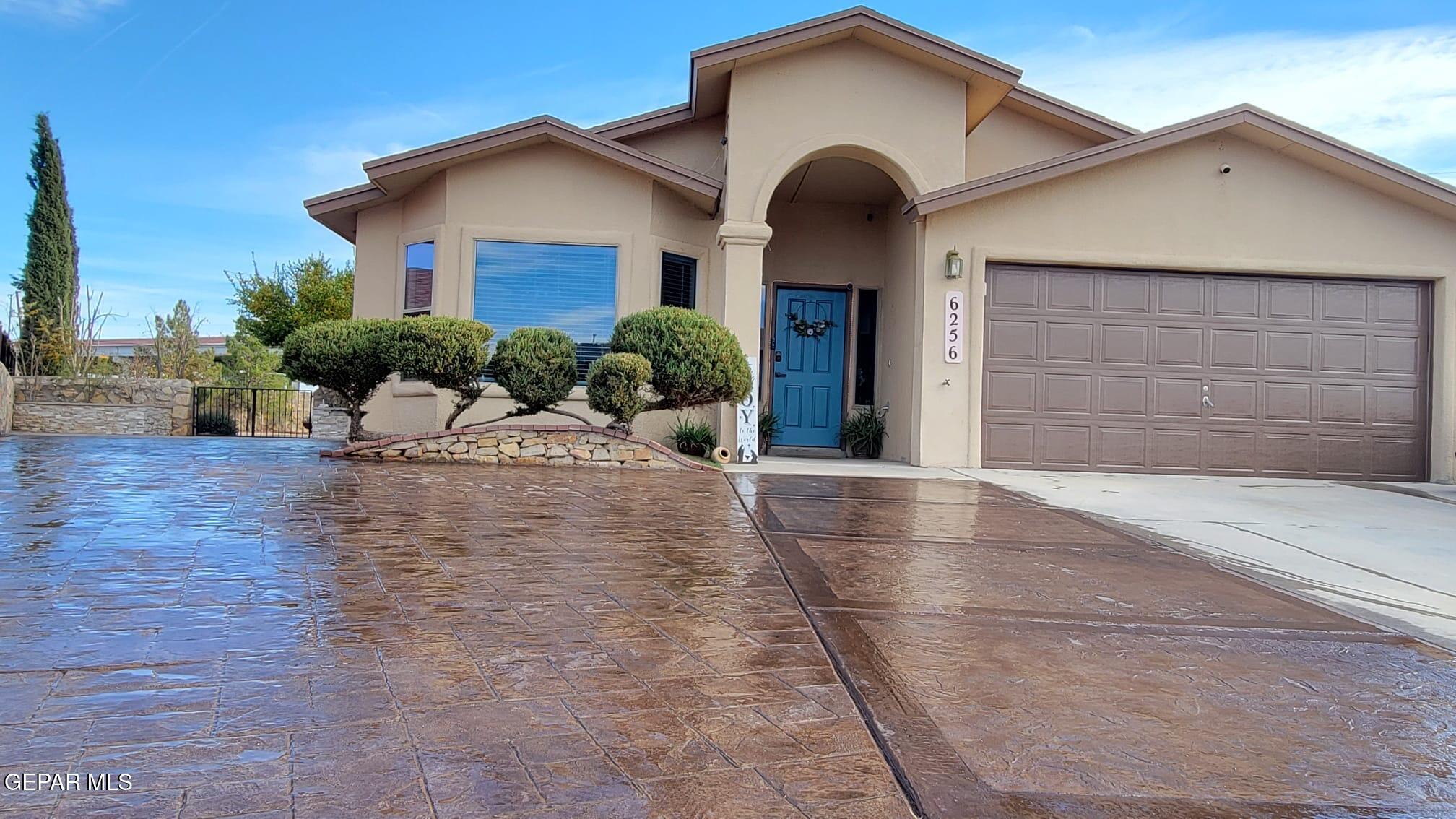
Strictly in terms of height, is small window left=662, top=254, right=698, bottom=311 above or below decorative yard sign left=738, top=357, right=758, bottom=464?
above

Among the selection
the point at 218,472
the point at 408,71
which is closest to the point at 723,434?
the point at 218,472

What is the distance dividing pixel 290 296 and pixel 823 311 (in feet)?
52.8

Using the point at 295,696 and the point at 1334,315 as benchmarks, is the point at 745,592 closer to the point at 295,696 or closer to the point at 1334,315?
the point at 295,696

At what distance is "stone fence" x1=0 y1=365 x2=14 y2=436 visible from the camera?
12.3m

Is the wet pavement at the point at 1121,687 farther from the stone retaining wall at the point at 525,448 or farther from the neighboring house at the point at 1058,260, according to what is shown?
the neighboring house at the point at 1058,260

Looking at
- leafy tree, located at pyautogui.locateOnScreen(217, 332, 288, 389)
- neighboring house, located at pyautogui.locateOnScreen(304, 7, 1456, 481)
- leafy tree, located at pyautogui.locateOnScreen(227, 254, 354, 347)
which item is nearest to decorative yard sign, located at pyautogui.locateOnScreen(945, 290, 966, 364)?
neighboring house, located at pyautogui.locateOnScreen(304, 7, 1456, 481)

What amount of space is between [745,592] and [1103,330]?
8.21 metres

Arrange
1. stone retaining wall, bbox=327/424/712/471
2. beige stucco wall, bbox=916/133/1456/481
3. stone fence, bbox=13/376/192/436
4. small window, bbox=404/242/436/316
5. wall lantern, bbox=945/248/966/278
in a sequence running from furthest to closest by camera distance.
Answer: stone fence, bbox=13/376/192/436
small window, bbox=404/242/436/316
beige stucco wall, bbox=916/133/1456/481
wall lantern, bbox=945/248/966/278
stone retaining wall, bbox=327/424/712/471

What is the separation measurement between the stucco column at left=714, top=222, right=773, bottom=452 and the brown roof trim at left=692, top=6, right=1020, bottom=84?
77.5 inches

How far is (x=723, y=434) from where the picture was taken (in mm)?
10617

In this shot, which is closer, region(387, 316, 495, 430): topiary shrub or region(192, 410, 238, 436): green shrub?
region(387, 316, 495, 430): topiary shrub

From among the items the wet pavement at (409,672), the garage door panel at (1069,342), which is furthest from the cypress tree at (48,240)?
the garage door panel at (1069,342)

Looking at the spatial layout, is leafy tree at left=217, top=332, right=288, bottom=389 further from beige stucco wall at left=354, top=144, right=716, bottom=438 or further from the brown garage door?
the brown garage door

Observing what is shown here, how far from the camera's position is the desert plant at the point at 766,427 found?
12305 mm
